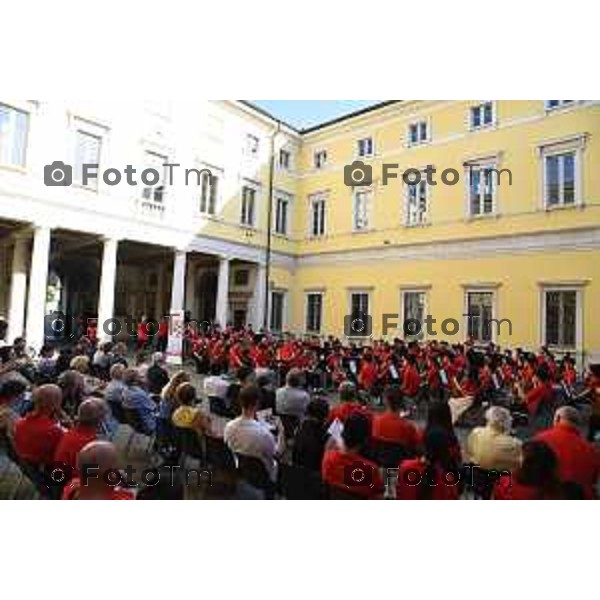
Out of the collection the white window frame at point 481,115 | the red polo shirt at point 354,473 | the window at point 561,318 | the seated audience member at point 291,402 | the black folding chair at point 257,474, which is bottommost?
the black folding chair at point 257,474

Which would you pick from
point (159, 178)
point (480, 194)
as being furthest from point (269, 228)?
point (480, 194)

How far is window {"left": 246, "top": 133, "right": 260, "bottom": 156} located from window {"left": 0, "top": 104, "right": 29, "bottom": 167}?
951 centimetres

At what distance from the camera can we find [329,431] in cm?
529

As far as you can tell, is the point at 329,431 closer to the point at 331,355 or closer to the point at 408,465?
the point at 408,465

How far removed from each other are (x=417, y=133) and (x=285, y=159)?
21.6 ft

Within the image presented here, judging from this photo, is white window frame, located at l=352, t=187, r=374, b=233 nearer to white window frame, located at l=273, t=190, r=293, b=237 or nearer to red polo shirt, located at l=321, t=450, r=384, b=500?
white window frame, located at l=273, t=190, r=293, b=237

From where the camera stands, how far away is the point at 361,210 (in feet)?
80.8

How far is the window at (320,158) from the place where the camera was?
26656mm

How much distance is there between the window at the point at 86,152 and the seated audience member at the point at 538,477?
1806cm

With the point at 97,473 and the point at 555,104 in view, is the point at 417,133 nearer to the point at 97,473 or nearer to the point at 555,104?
the point at 555,104

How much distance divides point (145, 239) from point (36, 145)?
4587 mm

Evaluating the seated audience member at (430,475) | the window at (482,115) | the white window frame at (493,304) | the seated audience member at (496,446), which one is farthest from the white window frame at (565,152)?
the seated audience member at (430,475)

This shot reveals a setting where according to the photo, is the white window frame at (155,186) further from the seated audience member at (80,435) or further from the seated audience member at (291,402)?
the seated audience member at (80,435)
